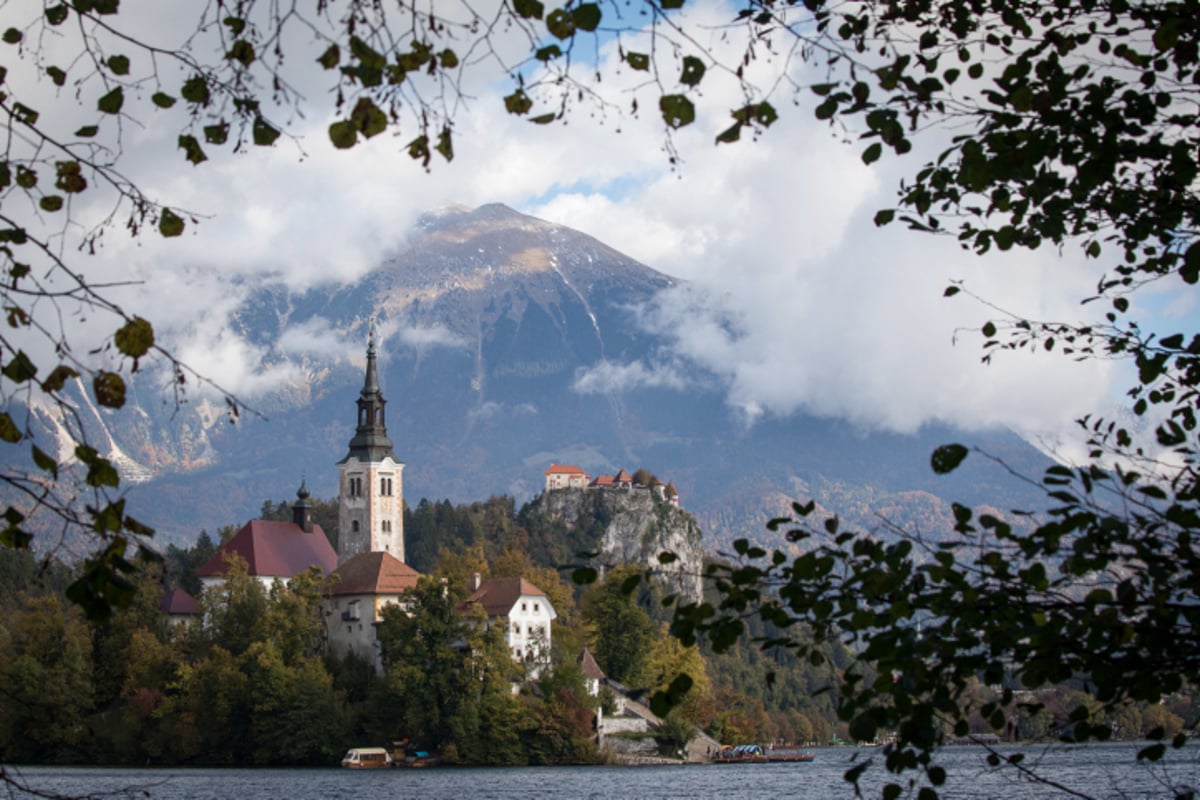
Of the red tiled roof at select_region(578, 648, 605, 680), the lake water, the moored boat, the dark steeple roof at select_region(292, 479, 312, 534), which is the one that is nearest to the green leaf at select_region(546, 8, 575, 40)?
the lake water

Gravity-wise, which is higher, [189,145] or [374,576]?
[374,576]

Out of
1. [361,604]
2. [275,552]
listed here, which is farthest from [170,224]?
[275,552]

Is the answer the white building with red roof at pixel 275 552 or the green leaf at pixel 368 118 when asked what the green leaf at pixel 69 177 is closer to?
the green leaf at pixel 368 118

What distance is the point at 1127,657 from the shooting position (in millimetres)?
8820

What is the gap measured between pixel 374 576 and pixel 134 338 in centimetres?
9802

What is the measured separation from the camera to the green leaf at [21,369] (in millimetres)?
6512

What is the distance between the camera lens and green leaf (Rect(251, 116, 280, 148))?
685cm

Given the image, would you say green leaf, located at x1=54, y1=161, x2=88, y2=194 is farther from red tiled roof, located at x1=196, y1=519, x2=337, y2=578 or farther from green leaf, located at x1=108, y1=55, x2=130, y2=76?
red tiled roof, located at x1=196, y1=519, x2=337, y2=578

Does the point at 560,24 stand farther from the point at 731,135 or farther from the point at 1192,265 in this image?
the point at 1192,265

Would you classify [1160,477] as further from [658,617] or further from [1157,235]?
[658,617]

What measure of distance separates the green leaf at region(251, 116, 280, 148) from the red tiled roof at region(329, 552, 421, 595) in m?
94.5

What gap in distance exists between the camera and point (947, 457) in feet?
29.4

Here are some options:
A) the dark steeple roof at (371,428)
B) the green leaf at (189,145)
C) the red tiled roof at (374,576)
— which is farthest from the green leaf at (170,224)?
the dark steeple roof at (371,428)

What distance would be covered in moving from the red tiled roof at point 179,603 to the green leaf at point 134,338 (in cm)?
9862
